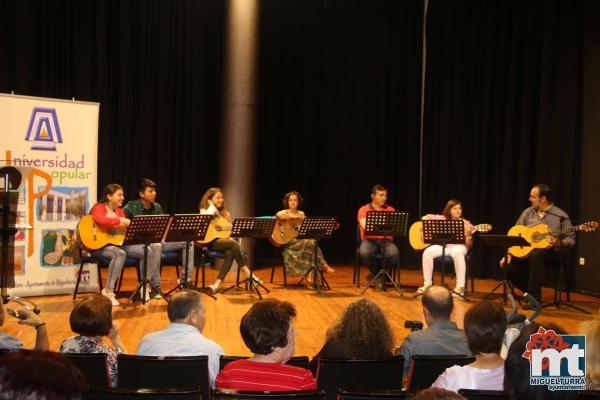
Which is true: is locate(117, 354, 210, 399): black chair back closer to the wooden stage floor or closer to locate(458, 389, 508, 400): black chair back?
locate(458, 389, 508, 400): black chair back

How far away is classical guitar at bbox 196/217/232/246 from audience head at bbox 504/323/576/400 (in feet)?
22.0

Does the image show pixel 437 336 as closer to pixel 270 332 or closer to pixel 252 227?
pixel 270 332

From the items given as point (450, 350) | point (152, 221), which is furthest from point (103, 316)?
point (152, 221)

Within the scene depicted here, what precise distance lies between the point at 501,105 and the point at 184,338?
821 centimetres

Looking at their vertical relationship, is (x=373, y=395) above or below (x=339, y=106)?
below

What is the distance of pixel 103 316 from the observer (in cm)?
350

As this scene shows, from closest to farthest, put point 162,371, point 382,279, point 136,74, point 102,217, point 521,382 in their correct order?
point 521,382 → point 162,371 → point 102,217 → point 382,279 → point 136,74

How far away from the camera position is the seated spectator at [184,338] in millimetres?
3516

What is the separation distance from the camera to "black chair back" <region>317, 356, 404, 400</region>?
125 inches

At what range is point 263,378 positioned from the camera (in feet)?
9.20

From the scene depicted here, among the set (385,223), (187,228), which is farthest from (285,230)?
(187,228)

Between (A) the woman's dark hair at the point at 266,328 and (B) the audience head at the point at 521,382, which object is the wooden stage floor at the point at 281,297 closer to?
(A) the woman's dark hair at the point at 266,328

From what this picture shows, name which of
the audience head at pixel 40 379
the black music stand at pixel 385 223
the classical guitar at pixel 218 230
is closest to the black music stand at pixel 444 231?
the black music stand at pixel 385 223

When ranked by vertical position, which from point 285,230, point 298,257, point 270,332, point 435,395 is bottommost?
point 298,257
